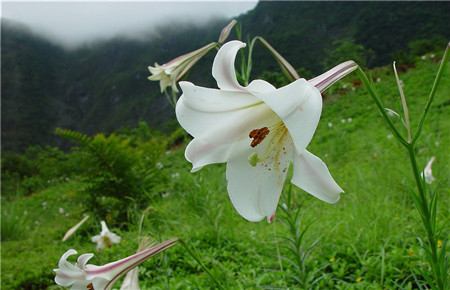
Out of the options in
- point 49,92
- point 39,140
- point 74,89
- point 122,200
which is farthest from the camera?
point 74,89

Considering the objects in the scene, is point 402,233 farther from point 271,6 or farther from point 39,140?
point 271,6

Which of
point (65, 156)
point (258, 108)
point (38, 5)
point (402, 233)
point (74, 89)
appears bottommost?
point (74, 89)

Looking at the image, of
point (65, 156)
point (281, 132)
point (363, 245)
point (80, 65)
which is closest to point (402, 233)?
point (363, 245)

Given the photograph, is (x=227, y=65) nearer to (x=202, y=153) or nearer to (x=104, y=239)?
(x=202, y=153)

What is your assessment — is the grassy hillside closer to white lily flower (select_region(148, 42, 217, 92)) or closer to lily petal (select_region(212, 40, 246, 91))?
white lily flower (select_region(148, 42, 217, 92))

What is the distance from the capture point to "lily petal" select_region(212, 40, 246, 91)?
49 centimetres

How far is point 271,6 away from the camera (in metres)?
33.7

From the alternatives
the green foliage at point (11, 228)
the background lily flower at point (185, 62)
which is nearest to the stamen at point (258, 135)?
the background lily flower at point (185, 62)

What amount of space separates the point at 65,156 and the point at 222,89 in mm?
9635

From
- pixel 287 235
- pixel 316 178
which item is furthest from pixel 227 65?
pixel 287 235

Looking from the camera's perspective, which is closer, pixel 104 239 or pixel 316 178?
pixel 316 178

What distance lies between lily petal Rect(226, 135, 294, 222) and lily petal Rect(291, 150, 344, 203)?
0.10 m

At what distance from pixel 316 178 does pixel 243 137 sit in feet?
0.56

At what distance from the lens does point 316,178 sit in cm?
45
